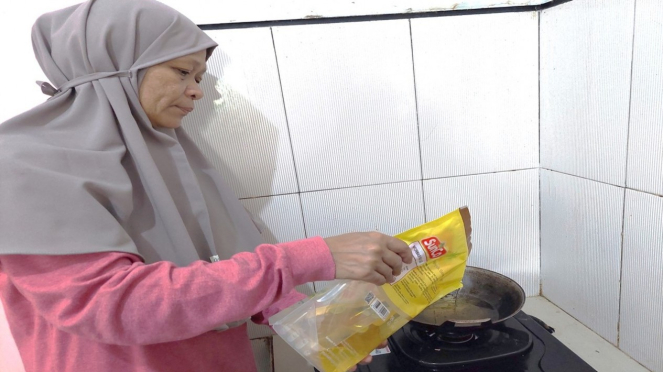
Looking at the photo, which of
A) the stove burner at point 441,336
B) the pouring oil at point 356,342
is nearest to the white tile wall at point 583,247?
the stove burner at point 441,336

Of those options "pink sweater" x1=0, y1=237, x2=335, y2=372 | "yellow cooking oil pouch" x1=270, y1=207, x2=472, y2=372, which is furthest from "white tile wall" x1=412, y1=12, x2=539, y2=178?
"pink sweater" x1=0, y1=237, x2=335, y2=372

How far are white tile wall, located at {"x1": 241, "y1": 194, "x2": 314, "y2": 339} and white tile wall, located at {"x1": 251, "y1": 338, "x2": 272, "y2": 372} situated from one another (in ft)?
0.93

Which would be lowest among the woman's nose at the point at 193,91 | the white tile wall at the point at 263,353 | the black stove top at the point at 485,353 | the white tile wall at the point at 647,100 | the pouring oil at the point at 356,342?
the white tile wall at the point at 263,353

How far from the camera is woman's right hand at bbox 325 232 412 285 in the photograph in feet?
1.85

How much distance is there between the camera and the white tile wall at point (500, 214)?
1.08m

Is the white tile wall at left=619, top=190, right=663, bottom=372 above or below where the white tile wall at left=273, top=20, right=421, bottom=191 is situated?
below

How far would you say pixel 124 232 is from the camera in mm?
540

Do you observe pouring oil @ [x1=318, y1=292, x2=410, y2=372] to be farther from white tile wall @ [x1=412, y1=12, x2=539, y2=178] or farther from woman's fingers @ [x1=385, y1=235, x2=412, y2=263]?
white tile wall @ [x1=412, y1=12, x2=539, y2=178]

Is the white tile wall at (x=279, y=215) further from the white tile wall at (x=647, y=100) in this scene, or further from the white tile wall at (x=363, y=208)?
the white tile wall at (x=647, y=100)

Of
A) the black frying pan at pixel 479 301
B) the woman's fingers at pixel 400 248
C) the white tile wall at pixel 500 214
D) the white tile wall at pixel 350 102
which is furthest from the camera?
Answer: the white tile wall at pixel 500 214

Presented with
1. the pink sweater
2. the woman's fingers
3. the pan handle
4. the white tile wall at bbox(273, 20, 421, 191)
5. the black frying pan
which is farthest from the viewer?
the white tile wall at bbox(273, 20, 421, 191)

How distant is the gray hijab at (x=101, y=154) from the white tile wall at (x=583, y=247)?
33.2 inches

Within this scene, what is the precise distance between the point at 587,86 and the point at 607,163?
0.59 feet

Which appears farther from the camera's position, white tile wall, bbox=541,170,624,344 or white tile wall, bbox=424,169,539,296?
white tile wall, bbox=424,169,539,296
